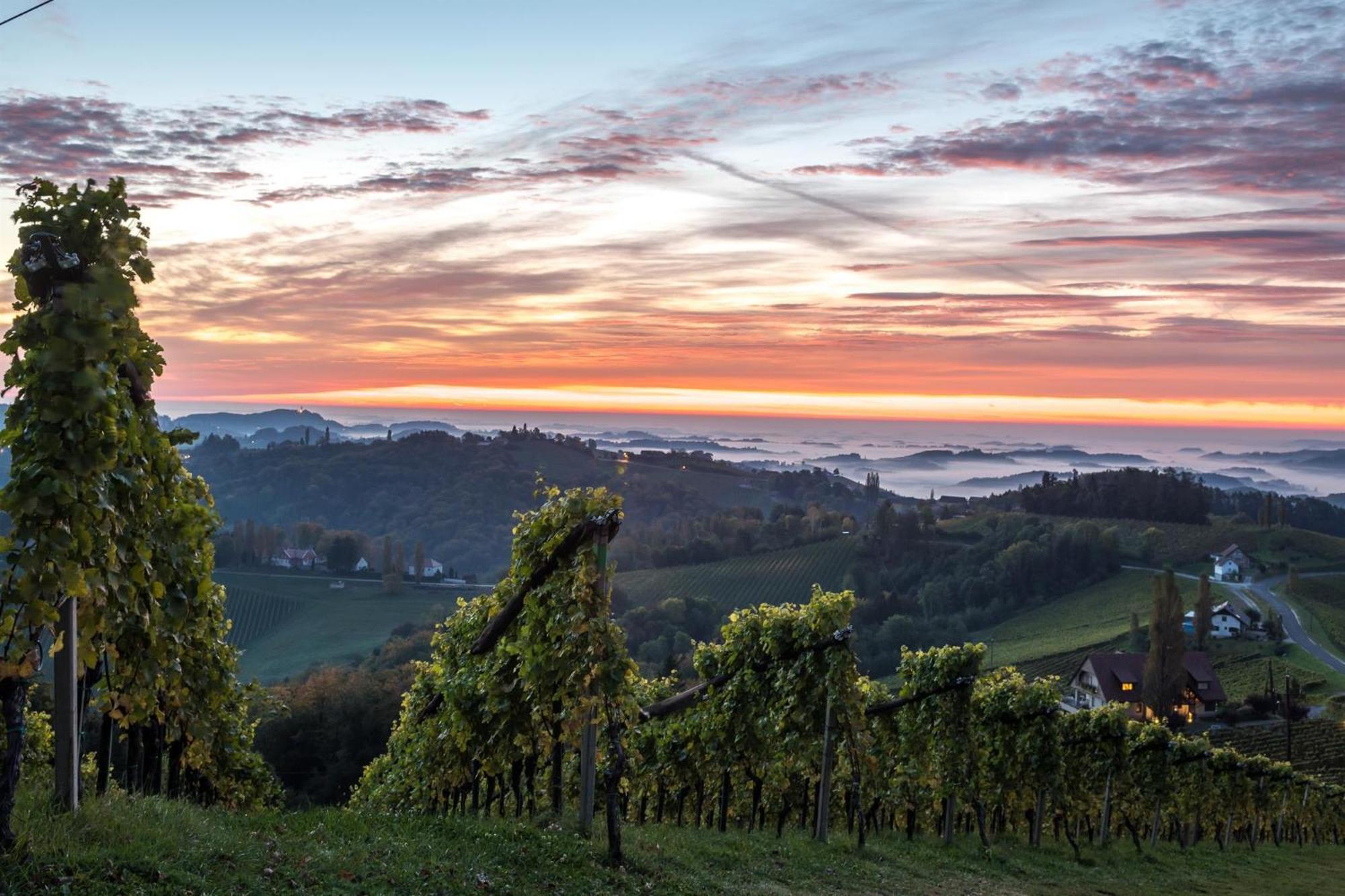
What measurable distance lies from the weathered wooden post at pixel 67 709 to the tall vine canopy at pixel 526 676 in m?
4.33

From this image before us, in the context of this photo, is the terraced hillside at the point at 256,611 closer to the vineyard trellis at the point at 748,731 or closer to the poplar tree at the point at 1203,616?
the poplar tree at the point at 1203,616

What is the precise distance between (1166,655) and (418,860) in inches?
3024

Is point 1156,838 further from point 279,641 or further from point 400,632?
point 279,641

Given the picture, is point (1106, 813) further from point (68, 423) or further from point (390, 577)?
point (390, 577)

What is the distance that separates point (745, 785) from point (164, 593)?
50.2ft

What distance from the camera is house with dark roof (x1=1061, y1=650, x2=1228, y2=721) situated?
249ft

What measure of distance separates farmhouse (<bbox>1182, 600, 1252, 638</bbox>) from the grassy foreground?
90735 millimetres

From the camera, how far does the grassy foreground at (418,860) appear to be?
6352 millimetres

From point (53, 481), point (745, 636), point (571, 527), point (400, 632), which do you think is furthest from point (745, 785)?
point (400, 632)

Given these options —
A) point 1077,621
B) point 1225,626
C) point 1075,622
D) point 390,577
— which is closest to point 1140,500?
point 1077,621

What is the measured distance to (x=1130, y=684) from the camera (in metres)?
79.2

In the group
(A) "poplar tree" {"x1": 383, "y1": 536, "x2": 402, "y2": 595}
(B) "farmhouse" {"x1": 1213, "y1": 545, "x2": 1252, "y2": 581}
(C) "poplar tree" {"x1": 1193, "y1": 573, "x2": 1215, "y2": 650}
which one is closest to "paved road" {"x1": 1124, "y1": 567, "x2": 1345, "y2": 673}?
(B) "farmhouse" {"x1": 1213, "y1": 545, "x2": 1252, "y2": 581}

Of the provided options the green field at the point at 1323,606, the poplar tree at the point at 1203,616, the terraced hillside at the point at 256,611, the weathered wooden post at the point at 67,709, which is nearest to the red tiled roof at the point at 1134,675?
the poplar tree at the point at 1203,616

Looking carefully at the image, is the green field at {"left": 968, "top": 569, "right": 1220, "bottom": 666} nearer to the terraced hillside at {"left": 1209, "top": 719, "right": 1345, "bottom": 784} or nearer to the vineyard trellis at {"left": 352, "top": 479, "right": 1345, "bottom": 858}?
the terraced hillside at {"left": 1209, "top": 719, "right": 1345, "bottom": 784}
